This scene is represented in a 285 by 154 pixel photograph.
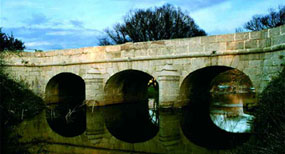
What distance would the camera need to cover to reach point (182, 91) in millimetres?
9047

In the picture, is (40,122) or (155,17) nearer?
(40,122)

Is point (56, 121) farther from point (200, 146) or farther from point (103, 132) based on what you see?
point (200, 146)

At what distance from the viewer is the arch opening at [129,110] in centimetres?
620

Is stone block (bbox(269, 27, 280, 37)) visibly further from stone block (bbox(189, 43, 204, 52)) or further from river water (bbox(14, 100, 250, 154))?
river water (bbox(14, 100, 250, 154))

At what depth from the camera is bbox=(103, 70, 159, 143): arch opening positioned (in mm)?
6199

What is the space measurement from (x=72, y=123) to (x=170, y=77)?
11.4 ft

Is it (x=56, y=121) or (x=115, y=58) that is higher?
(x=115, y=58)

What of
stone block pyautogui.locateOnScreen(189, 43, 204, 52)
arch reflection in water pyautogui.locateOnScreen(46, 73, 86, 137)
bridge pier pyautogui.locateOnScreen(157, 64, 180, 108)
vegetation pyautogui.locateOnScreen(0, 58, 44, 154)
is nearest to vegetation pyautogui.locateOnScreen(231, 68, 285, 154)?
stone block pyautogui.locateOnScreen(189, 43, 204, 52)

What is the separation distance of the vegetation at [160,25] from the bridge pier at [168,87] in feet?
46.1

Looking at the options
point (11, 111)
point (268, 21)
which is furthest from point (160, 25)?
point (11, 111)

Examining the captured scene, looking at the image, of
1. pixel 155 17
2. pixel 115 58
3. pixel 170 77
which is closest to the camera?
pixel 170 77

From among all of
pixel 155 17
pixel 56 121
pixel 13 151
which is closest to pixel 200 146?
pixel 13 151

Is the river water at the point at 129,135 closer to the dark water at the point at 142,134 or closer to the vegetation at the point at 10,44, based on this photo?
the dark water at the point at 142,134

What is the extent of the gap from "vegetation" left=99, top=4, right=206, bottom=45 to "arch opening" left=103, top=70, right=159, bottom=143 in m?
9.80
